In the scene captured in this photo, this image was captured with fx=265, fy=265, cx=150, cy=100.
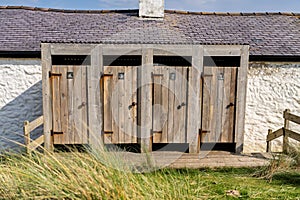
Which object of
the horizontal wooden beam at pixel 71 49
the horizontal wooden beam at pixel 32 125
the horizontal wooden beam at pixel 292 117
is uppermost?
the horizontal wooden beam at pixel 71 49

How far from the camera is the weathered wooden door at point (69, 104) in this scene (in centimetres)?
567

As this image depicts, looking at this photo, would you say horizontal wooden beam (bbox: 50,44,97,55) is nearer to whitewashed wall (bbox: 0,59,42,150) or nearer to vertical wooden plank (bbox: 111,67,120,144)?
vertical wooden plank (bbox: 111,67,120,144)

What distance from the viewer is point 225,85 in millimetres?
5883

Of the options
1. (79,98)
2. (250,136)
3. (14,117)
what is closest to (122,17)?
(79,98)

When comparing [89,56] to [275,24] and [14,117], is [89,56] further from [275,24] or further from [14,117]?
[275,24]

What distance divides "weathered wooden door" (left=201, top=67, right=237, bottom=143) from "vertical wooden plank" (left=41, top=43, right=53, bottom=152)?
334 centimetres

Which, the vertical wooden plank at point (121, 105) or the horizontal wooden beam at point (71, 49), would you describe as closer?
the horizontal wooden beam at point (71, 49)

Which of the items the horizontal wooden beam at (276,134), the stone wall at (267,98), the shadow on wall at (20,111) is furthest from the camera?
the stone wall at (267,98)

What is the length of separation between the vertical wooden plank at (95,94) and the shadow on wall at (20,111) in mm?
1950

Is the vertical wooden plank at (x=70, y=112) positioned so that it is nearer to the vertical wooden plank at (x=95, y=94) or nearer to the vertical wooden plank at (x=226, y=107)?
the vertical wooden plank at (x=95, y=94)

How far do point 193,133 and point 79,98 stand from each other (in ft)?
8.66

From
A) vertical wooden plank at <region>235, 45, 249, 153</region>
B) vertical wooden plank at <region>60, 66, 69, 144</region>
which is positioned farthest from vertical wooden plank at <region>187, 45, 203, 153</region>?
vertical wooden plank at <region>60, 66, 69, 144</region>

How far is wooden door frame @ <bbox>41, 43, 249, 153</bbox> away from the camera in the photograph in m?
5.55

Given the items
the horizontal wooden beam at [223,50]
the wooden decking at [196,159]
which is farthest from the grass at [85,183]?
the horizontal wooden beam at [223,50]
